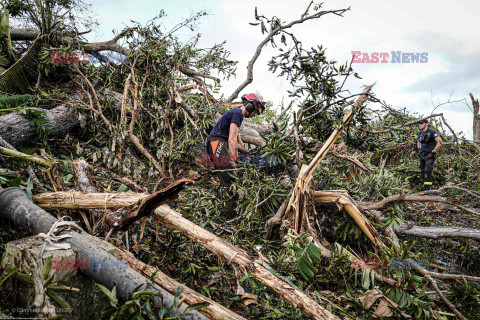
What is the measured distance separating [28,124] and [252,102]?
3739 mm

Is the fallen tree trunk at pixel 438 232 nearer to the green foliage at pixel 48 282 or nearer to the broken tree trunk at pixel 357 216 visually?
the broken tree trunk at pixel 357 216

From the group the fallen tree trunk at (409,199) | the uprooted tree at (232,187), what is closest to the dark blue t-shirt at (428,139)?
the uprooted tree at (232,187)

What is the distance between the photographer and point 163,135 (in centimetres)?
576

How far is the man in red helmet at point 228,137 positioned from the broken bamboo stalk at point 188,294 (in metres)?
2.19

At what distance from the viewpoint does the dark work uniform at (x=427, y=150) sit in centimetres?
716

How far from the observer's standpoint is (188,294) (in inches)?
83.0

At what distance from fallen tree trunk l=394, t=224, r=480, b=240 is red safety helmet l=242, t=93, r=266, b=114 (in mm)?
2594

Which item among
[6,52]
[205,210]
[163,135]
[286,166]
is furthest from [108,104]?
[286,166]

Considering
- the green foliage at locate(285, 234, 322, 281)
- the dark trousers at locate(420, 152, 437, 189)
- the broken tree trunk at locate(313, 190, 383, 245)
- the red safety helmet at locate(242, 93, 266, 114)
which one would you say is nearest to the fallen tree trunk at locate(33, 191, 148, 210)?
the green foliage at locate(285, 234, 322, 281)

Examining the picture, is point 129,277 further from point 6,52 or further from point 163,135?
point 6,52

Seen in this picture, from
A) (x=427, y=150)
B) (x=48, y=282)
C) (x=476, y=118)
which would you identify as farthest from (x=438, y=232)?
(x=476, y=118)

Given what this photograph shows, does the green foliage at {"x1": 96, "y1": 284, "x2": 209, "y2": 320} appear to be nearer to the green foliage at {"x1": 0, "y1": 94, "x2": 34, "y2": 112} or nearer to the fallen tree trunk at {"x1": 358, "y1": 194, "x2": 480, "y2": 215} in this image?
the fallen tree trunk at {"x1": 358, "y1": 194, "x2": 480, "y2": 215}

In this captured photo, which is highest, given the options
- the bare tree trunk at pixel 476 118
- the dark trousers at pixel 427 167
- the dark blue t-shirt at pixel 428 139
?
the bare tree trunk at pixel 476 118

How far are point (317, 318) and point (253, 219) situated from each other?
1.82 m
